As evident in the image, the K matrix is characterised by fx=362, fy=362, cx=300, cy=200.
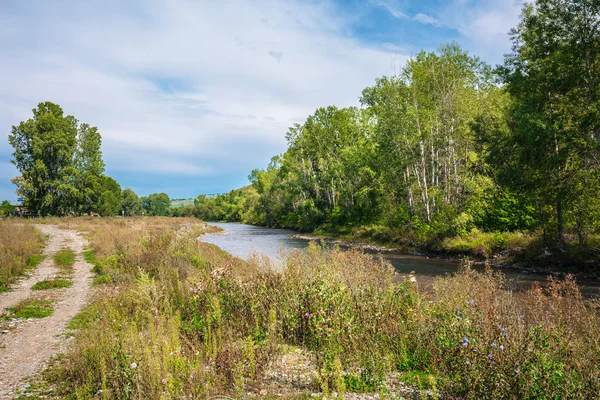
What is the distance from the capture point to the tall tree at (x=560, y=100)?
61.0ft

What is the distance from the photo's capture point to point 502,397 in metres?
4.70

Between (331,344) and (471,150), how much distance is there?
32889 mm

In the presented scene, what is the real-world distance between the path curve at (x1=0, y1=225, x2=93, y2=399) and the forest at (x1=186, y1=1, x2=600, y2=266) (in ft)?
71.3

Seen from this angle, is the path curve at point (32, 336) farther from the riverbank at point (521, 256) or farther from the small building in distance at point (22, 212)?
the small building in distance at point (22, 212)

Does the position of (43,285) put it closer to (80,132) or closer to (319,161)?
(319,161)

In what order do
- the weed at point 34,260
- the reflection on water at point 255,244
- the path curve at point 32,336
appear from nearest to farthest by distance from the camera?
the path curve at point 32,336, the weed at point 34,260, the reflection on water at point 255,244

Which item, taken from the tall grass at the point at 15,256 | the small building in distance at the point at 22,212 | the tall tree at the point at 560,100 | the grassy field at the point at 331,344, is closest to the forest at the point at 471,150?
the tall tree at the point at 560,100

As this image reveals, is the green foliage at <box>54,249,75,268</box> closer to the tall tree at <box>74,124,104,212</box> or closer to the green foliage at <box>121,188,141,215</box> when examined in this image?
the tall tree at <box>74,124,104,212</box>

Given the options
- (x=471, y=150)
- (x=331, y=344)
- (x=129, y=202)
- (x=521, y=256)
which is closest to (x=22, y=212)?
(x=471, y=150)

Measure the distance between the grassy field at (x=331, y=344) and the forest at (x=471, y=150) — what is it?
15.7 m

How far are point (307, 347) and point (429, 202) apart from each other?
1233 inches

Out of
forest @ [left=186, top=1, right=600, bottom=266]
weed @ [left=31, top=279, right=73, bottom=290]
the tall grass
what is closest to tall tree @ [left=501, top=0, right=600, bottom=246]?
forest @ [left=186, top=1, right=600, bottom=266]

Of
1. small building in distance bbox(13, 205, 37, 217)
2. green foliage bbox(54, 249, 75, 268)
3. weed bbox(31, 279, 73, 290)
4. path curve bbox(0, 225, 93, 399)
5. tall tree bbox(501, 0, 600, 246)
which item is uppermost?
tall tree bbox(501, 0, 600, 246)

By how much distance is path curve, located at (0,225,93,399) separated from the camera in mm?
6301
